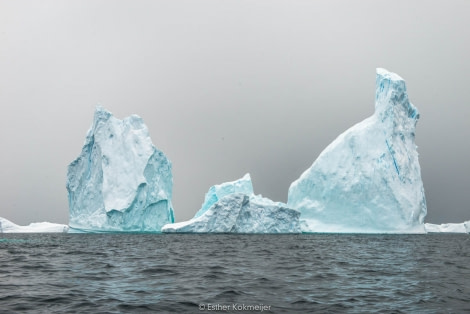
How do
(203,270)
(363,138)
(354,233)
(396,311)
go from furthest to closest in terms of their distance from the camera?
(354,233) < (363,138) < (203,270) < (396,311)

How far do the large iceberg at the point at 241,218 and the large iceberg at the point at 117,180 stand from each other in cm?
336

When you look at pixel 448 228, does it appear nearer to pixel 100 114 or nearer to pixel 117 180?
pixel 117 180

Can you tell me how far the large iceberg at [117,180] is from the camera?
47062mm

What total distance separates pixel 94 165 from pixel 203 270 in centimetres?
3901

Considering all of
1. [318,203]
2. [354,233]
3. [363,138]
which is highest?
[363,138]

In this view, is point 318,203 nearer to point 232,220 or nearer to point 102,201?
point 232,220

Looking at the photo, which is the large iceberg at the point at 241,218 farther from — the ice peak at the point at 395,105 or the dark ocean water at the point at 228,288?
the dark ocean water at the point at 228,288

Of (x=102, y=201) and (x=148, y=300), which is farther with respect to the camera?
(x=102, y=201)

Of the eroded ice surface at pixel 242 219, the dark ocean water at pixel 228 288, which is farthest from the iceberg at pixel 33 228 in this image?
the dark ocean water at pixel 228 288

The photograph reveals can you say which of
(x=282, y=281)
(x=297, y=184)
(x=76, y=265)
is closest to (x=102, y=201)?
(x=297, y=184)

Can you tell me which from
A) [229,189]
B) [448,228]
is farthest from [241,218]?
[448,228]

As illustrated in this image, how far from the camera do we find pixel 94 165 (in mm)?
48812

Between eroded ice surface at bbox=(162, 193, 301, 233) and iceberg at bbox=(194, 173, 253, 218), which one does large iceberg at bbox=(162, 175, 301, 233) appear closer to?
eroded ice surface at bbox=(162, 193, 301, 233)

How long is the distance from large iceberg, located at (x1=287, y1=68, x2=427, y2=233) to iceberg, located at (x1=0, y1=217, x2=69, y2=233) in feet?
125
